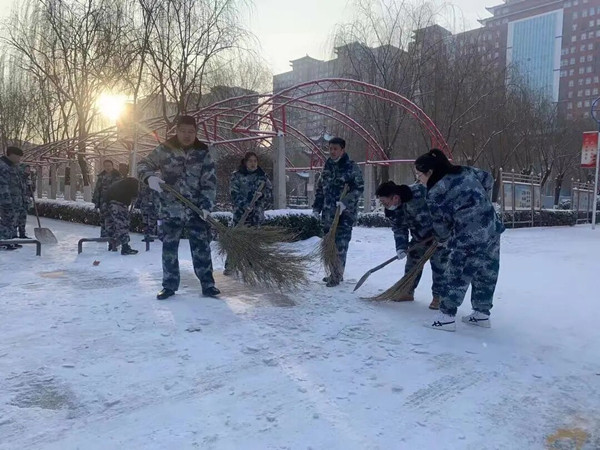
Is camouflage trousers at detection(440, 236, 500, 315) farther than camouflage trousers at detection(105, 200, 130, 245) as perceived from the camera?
No

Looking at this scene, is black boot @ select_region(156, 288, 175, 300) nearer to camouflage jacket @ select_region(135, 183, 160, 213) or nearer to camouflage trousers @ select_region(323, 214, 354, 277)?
camouflage trousers @ select_region(323, 214, 354, 277)

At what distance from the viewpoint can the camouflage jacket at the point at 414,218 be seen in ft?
14.8

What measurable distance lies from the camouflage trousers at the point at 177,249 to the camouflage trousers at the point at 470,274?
220 cm

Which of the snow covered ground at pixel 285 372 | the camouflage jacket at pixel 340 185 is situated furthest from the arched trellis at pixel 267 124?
the snow covered ground at pixel 285 372

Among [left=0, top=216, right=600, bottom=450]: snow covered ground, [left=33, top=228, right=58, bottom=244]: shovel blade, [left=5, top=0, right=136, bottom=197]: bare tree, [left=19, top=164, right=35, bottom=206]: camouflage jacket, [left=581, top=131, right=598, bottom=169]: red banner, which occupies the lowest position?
[left=0, top=216, right=600, bottom=450]: snow covered ground

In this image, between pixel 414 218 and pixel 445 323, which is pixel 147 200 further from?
pixel 445 323

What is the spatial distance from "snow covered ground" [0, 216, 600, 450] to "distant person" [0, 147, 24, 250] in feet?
11.8

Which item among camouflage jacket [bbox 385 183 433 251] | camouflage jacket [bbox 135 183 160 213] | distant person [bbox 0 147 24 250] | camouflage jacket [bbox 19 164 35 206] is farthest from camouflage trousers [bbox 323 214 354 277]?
camouflage jacket [bbox 19 164 35 206]

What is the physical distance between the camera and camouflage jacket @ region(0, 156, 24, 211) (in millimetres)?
7684

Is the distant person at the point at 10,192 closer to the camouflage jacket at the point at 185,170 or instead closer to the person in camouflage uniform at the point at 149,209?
the person in camouflage uniform at the point at 149,209

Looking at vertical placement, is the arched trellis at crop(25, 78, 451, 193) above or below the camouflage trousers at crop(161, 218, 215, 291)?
above

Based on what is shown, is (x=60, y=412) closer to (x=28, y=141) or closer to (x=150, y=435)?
(x=150, y=435)

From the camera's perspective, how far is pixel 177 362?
116 inches

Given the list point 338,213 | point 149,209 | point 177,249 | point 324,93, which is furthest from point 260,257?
point 324,93
